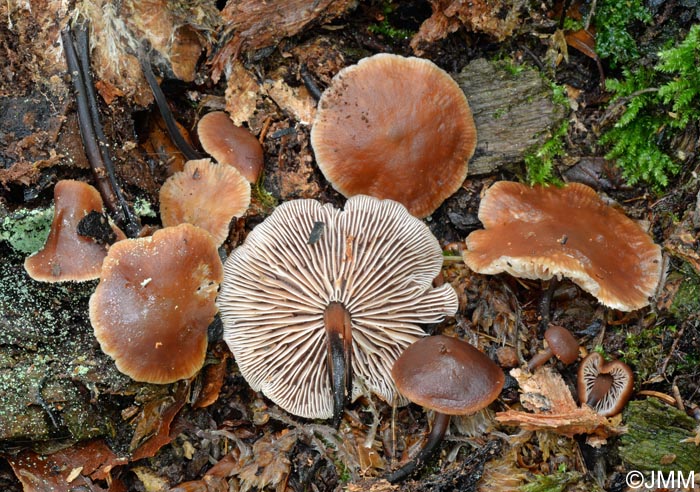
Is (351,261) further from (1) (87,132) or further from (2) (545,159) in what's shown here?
(1) (87,132)

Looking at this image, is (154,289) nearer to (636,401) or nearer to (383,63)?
(383,63)

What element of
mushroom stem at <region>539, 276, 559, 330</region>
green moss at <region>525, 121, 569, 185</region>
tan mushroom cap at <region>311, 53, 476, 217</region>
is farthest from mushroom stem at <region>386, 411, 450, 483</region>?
green moss at <region>525, 121, 569, 185</region>

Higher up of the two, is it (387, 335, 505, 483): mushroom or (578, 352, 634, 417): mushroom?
(387, 335, 505, 483): mushroom

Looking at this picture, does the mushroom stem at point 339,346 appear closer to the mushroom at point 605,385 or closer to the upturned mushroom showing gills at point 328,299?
the upturned mushroom showing gills at point 328,299

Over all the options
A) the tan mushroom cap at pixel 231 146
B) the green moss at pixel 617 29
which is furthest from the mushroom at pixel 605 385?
the tan mushroom cap at pixel 231 146

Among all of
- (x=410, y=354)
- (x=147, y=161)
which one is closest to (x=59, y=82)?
(x=147, y=161)

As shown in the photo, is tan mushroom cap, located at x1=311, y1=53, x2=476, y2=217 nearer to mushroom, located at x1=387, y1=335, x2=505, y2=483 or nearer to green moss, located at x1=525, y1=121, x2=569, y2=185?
green moss, located at x1=525, y1=121, x2=569, y2=185
